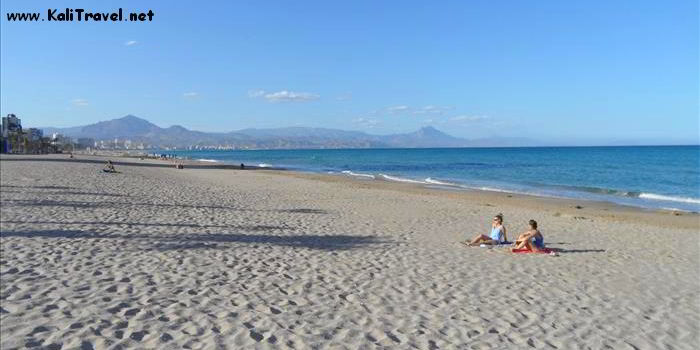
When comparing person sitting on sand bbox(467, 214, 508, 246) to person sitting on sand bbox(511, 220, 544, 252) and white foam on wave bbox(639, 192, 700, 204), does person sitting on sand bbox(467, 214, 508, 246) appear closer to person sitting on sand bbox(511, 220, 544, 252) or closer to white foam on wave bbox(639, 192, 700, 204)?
person sitting on sand bbox(511, 220, 544, 252)

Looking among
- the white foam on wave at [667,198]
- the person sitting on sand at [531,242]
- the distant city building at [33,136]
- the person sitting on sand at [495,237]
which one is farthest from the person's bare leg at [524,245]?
the distant city building at [33,136]

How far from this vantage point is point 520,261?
9.12 m

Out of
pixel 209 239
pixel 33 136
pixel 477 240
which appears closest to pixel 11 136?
pixel 33 136

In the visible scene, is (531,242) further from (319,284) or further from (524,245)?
(319,284)

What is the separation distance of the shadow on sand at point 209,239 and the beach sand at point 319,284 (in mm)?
36

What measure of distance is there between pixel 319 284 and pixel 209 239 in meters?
3.58

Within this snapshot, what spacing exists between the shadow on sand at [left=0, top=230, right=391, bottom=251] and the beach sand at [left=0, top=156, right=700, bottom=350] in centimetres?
4

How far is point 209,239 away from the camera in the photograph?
32.0ft

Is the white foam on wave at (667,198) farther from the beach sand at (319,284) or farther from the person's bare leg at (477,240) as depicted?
the person's bare leg at (477,240)

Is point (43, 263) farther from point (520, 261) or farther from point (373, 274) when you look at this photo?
point (520, 261)

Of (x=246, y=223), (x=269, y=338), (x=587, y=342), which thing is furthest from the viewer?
(x=246, y=223)

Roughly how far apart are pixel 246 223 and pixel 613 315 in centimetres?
804

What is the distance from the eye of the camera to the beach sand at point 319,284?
5090 millimetres

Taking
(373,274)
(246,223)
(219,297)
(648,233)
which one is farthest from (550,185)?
(219,297)
